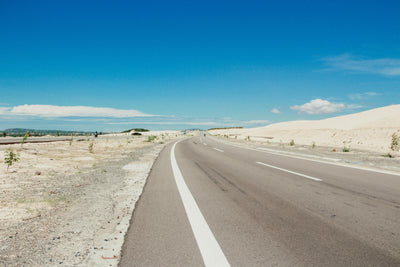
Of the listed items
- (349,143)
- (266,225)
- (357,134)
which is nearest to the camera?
(266,225)

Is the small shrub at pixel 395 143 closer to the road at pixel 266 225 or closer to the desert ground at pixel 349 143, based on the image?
the desert ground at pixel 349 143

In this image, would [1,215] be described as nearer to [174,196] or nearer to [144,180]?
[174,196]

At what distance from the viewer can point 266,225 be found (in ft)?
12.0

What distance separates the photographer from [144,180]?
7.20 m

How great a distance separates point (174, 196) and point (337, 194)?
12.2 feet

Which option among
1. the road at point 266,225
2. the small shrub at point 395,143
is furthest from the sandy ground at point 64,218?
the small shrub at point 395,143

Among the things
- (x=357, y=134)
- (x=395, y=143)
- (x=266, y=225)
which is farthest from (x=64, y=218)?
(x=357, y=134)

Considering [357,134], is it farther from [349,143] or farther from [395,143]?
[395,143]

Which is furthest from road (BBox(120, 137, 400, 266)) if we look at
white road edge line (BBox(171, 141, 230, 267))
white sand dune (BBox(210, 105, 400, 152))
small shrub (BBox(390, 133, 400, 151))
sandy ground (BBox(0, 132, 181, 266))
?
white sand dune (BBox(210, 105, 400, 152))

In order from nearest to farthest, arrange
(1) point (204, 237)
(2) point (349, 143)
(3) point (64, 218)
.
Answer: (1) point (204, 237) < (3) point (64, 218) < (2) point (349, 143)

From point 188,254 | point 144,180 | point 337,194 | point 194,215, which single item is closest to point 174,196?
point 194,215

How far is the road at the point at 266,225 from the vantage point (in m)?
2.73

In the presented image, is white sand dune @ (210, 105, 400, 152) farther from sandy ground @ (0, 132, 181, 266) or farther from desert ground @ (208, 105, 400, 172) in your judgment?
sandy ground @ (0, 132, 181, 266)

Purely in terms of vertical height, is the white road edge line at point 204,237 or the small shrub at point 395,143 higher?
the small shrub at point 395,143
